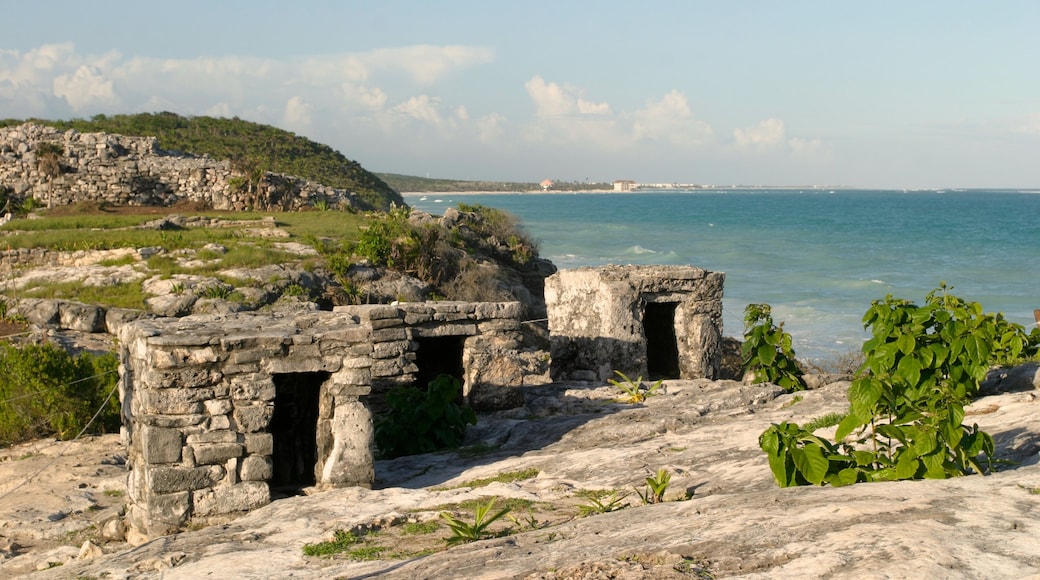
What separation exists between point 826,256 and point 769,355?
43771 millimetres

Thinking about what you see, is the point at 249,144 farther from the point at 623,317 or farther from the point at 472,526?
the point at 472,526

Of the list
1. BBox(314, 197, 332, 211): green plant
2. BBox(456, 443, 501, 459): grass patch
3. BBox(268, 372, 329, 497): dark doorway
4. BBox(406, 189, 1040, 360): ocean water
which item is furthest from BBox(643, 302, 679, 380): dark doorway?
BBox(314, 197, 332, 211): green plant

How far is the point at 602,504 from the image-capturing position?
7.00 m

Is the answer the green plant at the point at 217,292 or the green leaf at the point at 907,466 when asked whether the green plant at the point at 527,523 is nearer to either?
the green leaf at the point at 907,466

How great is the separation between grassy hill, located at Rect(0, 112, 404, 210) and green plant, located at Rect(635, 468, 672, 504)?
107ft

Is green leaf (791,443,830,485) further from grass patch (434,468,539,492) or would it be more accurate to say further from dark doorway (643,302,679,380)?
dark doorway (643,302,679,380)

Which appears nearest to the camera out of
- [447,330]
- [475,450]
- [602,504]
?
[602,504]

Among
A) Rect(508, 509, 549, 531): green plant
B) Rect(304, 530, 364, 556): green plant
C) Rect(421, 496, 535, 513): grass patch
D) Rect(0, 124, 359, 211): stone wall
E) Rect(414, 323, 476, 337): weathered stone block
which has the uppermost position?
Rect(0, 124, 359, 211): stone wall

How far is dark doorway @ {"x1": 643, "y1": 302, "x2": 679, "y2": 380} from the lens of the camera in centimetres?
1545

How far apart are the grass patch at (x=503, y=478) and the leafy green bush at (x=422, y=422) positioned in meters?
1.73

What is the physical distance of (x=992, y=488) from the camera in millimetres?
5512

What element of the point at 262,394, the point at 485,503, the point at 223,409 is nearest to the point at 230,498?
the point at 223,409

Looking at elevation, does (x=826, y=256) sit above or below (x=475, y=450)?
below

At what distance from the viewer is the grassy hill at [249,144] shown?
138 feet
